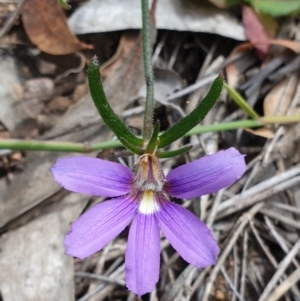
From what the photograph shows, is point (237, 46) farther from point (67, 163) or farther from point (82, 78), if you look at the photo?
point (67, 163)

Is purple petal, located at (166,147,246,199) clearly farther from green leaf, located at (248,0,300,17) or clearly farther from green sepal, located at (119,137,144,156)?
green leaf, located at (248,0,300,17)

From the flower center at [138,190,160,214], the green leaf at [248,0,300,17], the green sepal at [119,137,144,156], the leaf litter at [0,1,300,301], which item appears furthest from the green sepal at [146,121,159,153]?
the green leaf at [248,0,300,17]

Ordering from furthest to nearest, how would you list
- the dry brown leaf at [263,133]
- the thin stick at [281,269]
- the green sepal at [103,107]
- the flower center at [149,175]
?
the dry brown leaf at [263,133] → the thin stick at [281,269] → the flower center at [149,175] → the green sepal at [103,107]

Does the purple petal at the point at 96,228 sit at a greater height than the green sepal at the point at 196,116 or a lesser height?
lesser

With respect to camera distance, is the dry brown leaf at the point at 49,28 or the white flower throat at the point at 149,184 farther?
the dry brown leaf at the point at 49,28

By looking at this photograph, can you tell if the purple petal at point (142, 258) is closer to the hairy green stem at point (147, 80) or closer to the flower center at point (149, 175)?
the flower center at point (149, 175)

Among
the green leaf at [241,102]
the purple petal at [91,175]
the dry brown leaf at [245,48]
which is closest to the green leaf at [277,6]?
the dry brown leaf at [245,48]

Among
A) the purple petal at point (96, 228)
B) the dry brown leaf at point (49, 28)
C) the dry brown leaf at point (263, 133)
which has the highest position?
the dry brown leaf at point (49, 28)
